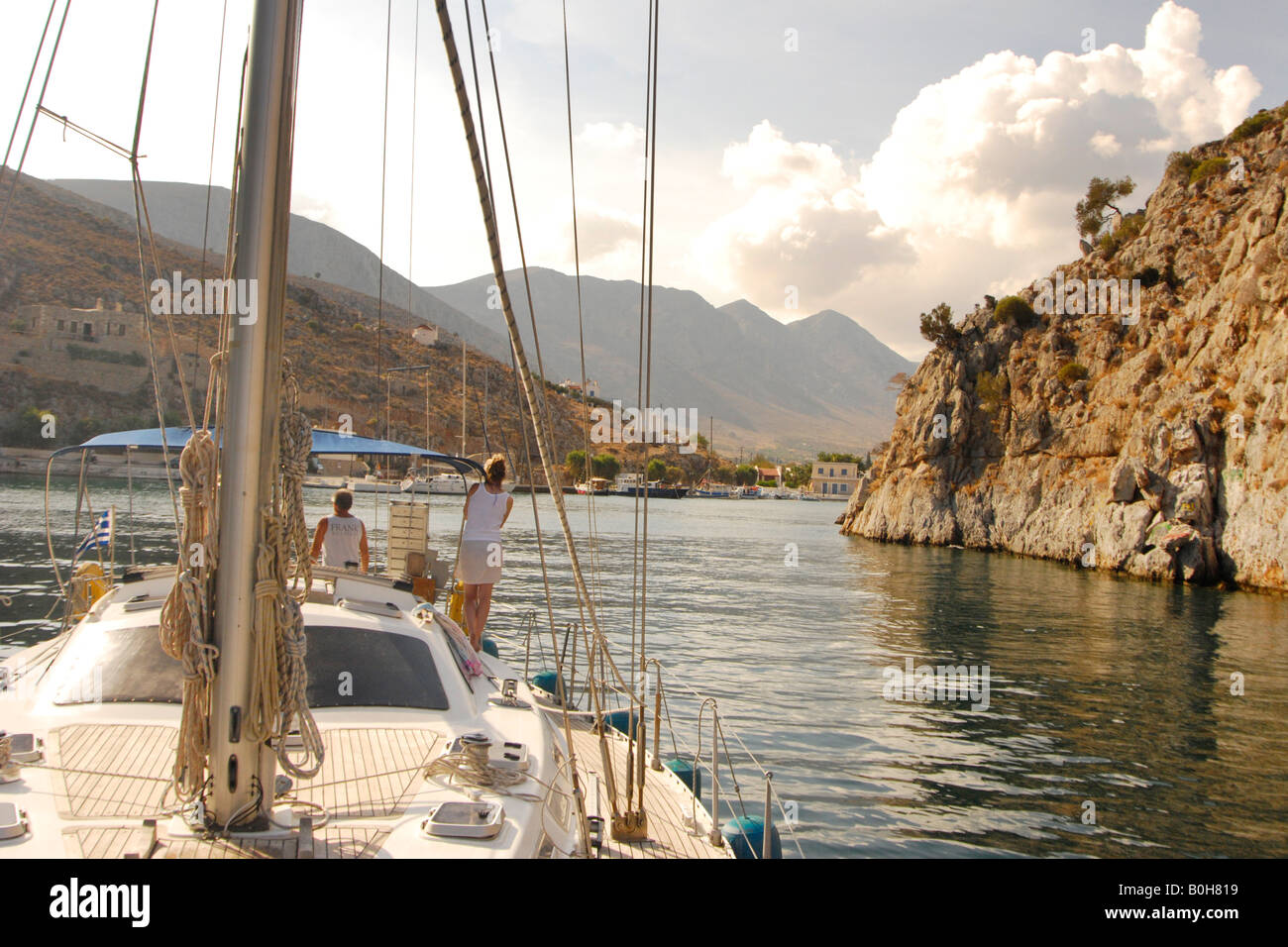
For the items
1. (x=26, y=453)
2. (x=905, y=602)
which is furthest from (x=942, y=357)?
(x=26, y=453)

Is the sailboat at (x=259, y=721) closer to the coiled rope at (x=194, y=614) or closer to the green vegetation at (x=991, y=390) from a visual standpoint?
the coiled rope at (x=194, y=614)

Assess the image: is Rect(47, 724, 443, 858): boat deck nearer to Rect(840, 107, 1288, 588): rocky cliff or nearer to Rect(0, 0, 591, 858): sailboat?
Rect(0, 0, 591, 858): sailboat

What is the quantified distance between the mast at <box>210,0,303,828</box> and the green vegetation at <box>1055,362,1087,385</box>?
53.8 m

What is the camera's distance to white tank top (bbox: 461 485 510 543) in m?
9.01

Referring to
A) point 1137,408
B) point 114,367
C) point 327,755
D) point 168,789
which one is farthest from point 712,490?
point 168,789

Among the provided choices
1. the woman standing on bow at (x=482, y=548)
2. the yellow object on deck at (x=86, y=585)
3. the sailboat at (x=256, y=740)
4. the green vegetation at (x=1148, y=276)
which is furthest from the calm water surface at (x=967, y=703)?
the green vegetation at (x=1148, y=276)

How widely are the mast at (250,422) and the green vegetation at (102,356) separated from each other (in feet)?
306

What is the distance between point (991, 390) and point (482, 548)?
52982 mm

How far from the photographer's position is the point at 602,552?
40688 millimetres

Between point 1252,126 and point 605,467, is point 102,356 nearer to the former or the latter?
point 605,467

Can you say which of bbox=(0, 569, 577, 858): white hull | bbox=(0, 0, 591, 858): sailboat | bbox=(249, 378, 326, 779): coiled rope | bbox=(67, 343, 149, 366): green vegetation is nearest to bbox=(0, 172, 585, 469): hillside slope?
bbox=(67, 343, 149, 366): green vegetation

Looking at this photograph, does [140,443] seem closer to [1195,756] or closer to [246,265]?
[246,265]

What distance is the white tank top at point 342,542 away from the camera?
952 centimetres
